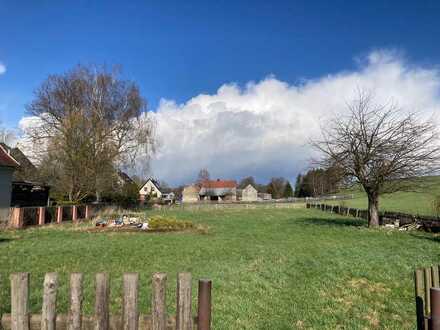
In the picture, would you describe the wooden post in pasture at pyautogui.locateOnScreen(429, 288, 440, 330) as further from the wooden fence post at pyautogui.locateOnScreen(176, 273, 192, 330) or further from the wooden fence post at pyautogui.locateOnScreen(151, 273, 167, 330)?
the wooden fence post at pyautogui.locateOnScreen(151, 273, 167, 330)

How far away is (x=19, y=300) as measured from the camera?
2.61m

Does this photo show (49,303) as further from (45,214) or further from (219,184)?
(219,184)

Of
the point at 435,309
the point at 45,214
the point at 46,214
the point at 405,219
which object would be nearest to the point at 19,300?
the point at 435,309

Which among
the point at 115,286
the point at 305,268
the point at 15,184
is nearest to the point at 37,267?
the point at 115,286

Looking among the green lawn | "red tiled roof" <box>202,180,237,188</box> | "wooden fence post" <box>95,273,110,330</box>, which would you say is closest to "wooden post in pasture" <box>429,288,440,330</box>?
"wooden fence post" <box>95,273,110,330</box>

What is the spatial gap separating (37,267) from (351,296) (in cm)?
759

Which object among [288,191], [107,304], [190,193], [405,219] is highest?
[288,191]

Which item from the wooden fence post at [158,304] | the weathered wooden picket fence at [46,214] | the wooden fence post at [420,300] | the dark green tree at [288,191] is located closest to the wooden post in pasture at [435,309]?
the wooden fence post at [420,300]

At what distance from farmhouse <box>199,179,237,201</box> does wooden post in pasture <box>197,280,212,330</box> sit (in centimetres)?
10377

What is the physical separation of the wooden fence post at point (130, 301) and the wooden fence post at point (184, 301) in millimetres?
309

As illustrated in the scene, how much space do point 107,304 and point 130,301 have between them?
178mm

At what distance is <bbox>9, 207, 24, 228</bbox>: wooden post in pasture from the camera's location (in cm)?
2039

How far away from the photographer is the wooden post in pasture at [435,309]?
2461 millimetres

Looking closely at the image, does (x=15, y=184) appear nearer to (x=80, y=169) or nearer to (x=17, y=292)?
(x=80, y=169)
